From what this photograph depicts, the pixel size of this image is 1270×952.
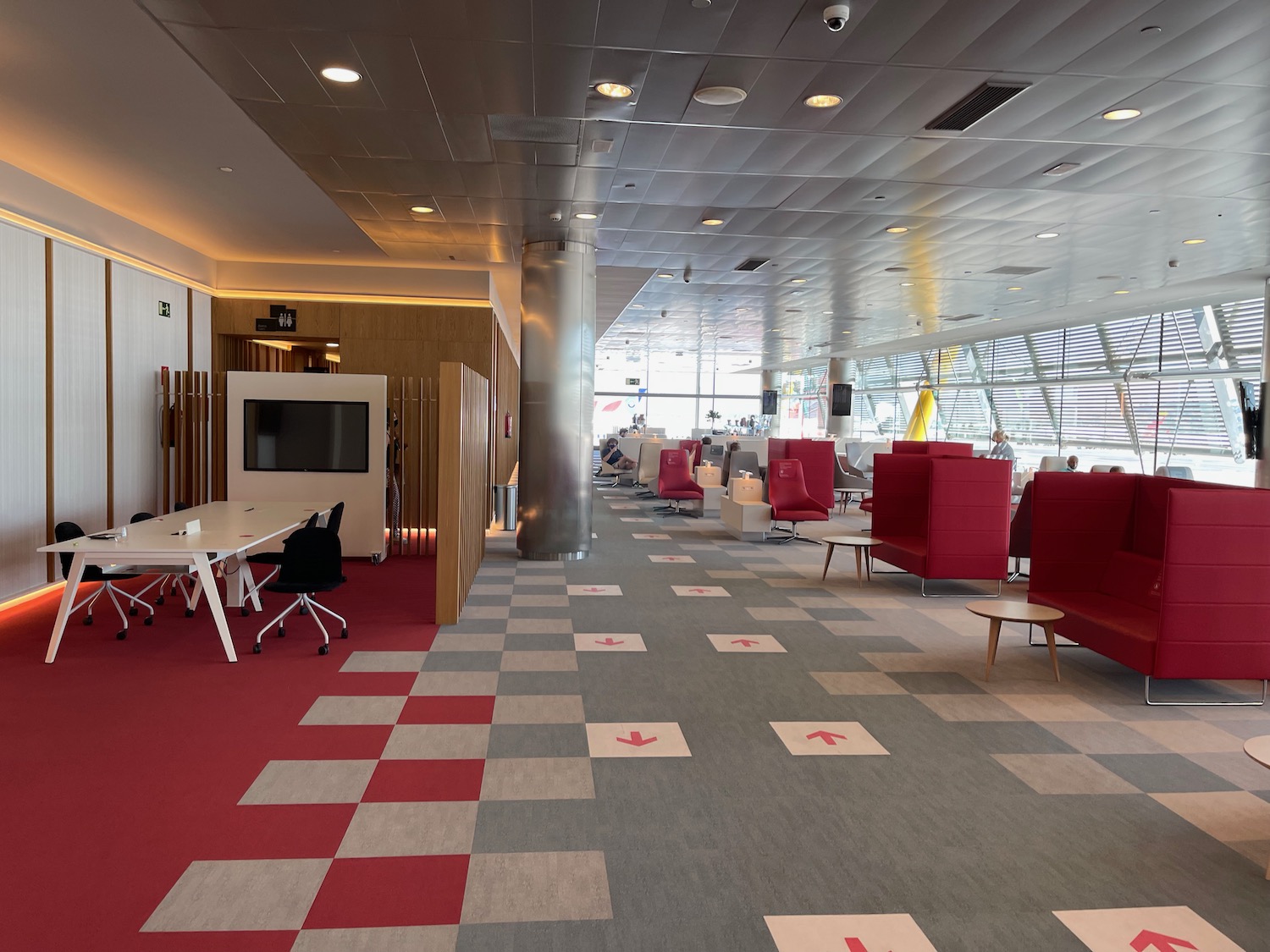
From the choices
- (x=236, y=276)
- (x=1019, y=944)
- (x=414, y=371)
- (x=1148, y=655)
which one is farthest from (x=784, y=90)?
(x=236, y=276)

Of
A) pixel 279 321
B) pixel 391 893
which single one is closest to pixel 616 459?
pixel 279 321

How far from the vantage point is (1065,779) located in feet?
13.6

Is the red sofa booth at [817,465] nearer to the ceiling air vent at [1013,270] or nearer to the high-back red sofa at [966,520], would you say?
the ceiling air vent at [1013,270]

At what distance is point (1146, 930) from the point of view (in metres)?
2.90

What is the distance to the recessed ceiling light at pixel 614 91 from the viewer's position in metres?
5.40

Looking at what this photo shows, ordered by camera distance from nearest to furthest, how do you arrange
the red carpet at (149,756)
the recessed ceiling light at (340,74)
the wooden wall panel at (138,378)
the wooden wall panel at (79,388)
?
the red carpet at (149,756) < the recessed ceiling light at (340,74) < the wooden wall panel at (79,388) < the wooden wall panel at (138,378)

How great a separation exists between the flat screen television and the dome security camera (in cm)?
684

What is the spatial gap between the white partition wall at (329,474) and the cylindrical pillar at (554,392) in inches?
63.4

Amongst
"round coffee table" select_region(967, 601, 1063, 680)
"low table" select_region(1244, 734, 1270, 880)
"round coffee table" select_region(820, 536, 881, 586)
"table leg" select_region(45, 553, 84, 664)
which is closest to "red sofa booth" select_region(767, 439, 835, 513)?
"round coffee table" select_region(820, 536, 881, 586)

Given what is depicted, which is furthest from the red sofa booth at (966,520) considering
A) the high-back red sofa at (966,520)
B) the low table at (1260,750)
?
the low table at (1260,750)

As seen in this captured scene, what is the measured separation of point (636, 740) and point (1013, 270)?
9.48m

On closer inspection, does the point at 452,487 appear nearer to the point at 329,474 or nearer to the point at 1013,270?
the point at 329,474

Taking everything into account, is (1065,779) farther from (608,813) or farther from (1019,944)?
(608,813)

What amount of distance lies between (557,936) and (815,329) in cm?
1730
